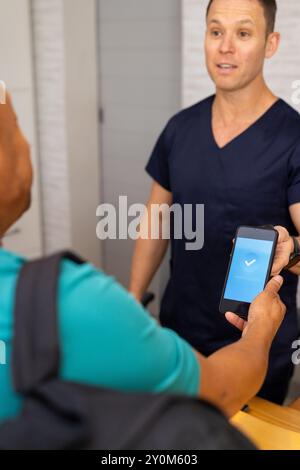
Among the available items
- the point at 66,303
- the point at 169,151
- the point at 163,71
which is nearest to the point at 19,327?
the point at 66,303

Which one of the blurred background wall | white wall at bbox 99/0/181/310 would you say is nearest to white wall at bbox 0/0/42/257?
the blurred background wall

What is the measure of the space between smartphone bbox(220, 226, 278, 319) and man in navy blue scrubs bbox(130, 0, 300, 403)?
0.24 meters

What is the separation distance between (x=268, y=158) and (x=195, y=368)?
1103 mm

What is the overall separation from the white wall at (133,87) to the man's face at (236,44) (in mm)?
1275

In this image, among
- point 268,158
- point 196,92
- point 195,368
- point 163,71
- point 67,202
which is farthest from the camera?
point 67,202

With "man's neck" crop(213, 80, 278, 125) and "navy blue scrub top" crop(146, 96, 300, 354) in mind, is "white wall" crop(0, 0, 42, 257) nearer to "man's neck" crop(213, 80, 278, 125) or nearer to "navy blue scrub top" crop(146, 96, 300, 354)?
"navy blue scrub top" crop(146, 96, 300, 354)

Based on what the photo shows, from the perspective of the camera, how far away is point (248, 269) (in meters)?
1.50

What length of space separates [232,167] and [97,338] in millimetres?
1240

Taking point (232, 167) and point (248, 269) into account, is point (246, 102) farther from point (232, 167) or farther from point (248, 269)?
point (248, 269)

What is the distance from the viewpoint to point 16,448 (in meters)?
0.66

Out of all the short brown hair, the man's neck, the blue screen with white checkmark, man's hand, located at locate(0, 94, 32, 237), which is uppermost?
the short brown hair

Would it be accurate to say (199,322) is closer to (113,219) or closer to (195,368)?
(195,368)

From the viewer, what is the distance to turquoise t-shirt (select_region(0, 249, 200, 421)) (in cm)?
69

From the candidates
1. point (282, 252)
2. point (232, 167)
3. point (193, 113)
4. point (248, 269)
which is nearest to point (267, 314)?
point (248, 269)
